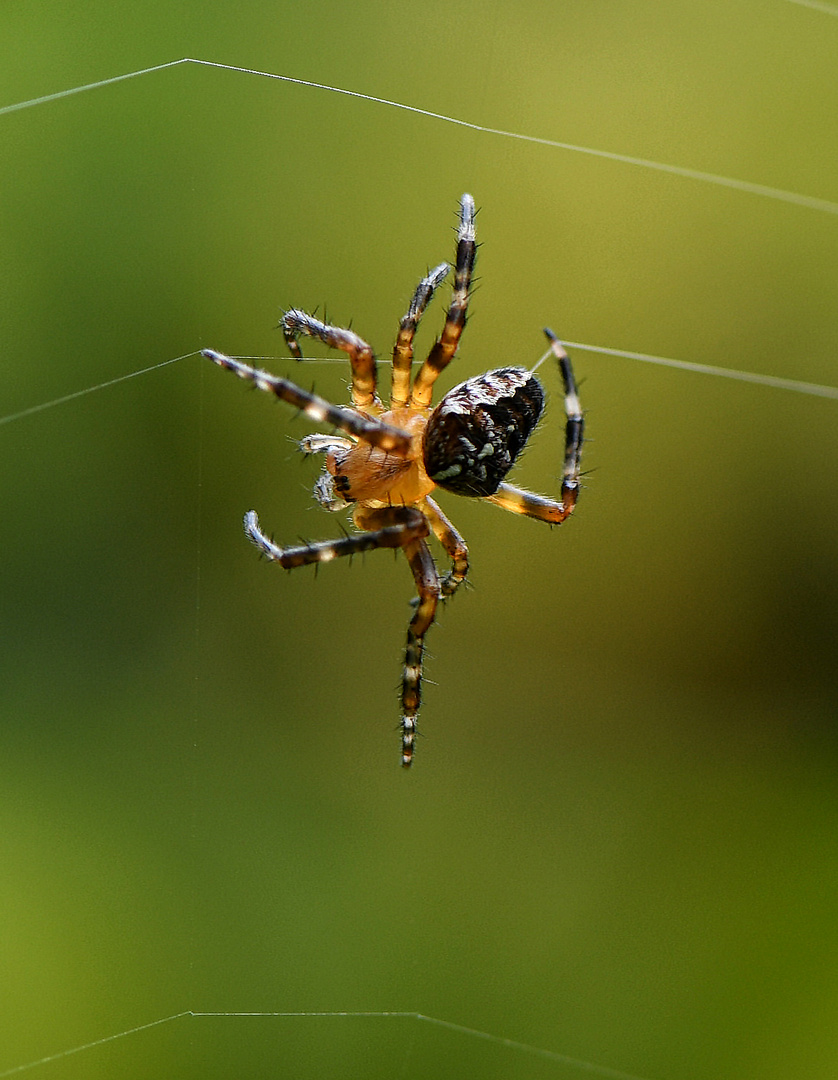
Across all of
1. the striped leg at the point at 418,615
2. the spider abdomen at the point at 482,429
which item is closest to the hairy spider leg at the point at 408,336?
the spider abdomen at the point at 482,429

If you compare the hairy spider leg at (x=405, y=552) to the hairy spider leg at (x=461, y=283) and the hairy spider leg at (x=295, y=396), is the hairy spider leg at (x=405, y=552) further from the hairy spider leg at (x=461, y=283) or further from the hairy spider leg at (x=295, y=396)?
the hairy spider leg at (x=461, y=283)

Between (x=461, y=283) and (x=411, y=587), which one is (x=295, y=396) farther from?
(x=411, y=587)

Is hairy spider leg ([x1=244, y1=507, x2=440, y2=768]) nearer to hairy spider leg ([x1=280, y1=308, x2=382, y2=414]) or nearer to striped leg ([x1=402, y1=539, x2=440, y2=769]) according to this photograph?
striped leg ([x1=402, y1=539, x2=440, y2=769])

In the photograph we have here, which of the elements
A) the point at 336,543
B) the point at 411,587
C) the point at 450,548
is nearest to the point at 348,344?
the point at 336,543

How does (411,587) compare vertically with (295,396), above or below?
below

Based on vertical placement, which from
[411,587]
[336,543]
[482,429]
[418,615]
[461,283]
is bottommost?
[411,587]

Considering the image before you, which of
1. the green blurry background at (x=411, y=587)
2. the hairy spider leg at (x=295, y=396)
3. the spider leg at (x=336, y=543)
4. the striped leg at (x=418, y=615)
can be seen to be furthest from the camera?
the green blurry background at (x=411, y=587)

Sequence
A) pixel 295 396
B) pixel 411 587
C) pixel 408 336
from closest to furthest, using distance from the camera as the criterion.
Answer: pixel 295 396, pixel 408 336, pixel 411 587
